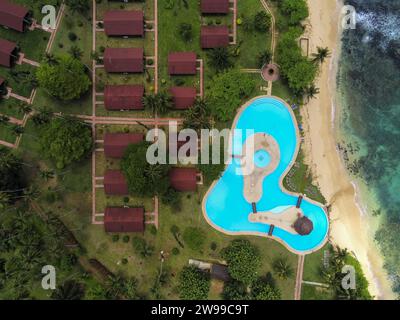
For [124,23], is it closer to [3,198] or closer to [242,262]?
[3,198]

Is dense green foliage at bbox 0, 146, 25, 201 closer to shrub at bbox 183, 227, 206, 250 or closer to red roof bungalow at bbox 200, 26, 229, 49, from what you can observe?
shrub at bbox 183, 227, 206, 250

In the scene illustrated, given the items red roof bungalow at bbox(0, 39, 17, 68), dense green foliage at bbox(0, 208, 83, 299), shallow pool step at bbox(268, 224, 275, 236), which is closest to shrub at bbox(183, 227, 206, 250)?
shallow pool step at bbox(268, 224, 275, 236)

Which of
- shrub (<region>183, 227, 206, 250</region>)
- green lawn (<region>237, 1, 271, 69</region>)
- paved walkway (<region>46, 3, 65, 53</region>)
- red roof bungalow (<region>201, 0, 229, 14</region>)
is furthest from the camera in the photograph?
green lawn (<region>237, 1, 271, 69</region>)

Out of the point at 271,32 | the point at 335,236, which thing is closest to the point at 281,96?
the point at 271,32

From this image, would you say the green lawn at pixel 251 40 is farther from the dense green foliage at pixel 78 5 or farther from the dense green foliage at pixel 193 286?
the dense green foliage at pixel 193 286

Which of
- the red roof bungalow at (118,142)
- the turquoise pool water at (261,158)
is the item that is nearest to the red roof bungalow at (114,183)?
the red roof bungalow at (118,142)

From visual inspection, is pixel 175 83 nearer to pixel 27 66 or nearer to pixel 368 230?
pixel 27 66
